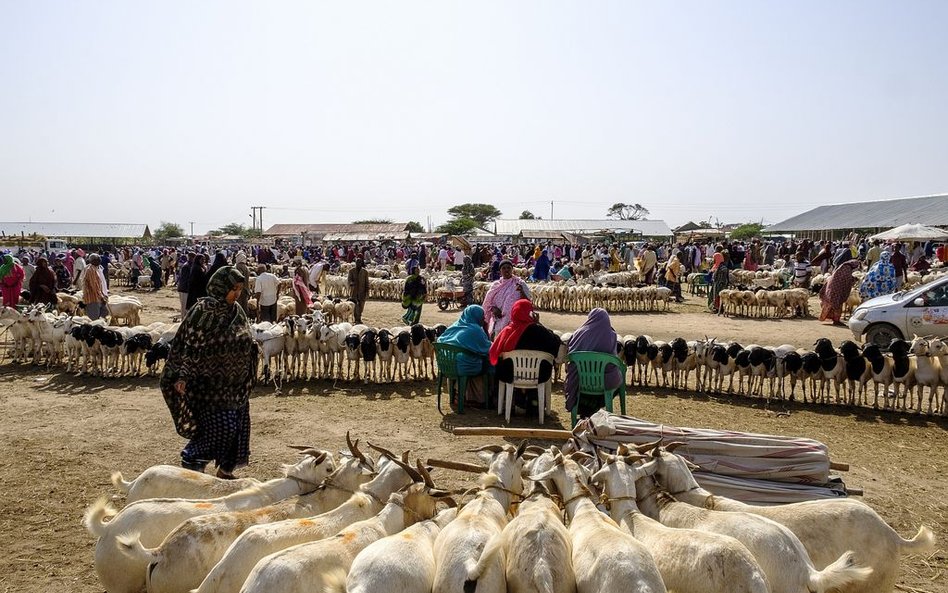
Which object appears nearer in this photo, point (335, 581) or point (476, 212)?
point (335, 581)

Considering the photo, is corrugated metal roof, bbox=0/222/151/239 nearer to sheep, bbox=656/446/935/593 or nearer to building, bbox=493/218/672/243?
building, bbox=493/218/672/243

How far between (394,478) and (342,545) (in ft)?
2.92

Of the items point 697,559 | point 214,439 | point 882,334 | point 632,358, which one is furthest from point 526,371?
point 882,334

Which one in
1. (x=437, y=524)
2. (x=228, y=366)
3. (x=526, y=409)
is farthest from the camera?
(x=526, y=409)

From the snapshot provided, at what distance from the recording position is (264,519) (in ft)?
12.5

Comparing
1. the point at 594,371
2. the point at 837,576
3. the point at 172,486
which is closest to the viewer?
the point at 837,576

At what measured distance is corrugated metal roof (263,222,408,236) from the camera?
63.8 meters

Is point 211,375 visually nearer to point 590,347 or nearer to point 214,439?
point 214,439

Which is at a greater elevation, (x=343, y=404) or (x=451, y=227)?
(x=451, y=227)

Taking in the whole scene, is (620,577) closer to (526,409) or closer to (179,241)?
(526,409)

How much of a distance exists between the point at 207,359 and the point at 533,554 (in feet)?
10.7

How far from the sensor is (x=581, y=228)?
61.8 metres

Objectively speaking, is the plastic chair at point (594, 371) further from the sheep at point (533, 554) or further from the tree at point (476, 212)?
the tree at point (476, 212)

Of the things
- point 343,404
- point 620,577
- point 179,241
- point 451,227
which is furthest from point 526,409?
point 179,241
